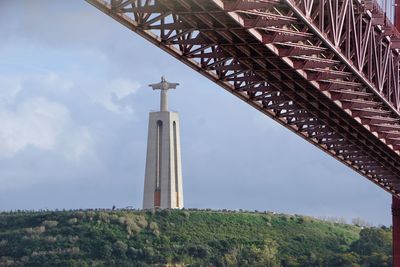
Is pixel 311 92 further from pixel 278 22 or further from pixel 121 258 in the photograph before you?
pixel 121 258

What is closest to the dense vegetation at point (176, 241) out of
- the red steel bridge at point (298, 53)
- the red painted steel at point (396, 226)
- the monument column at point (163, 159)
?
the monument column at point (163, 159)

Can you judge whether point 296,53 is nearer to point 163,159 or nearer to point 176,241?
point 176,241

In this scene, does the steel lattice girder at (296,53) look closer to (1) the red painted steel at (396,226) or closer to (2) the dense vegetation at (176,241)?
(1) the red painted steel at (396,226)

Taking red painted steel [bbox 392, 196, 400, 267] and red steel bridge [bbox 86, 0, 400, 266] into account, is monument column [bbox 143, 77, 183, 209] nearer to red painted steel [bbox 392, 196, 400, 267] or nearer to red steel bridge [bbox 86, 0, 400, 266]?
red painted steel [bbox 392, 196, 400, 267]

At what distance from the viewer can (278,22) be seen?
21.8m

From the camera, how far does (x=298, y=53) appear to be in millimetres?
24172

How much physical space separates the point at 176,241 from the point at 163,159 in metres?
8.74

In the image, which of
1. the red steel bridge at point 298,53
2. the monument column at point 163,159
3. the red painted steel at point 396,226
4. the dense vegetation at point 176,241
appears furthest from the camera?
the monument column at point 163,159

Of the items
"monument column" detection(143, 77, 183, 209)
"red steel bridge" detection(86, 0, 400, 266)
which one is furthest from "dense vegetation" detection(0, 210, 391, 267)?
"red steel bridge" detection(86, 0, 400, 266)

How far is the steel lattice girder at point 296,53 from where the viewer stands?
71.3ft

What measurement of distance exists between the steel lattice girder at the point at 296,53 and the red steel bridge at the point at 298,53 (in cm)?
2

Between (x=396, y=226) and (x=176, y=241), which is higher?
(x=176, y=241)

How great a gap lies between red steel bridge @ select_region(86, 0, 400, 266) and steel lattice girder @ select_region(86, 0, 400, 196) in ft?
0.07

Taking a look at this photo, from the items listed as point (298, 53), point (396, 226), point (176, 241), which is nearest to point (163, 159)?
point (176, 241)
